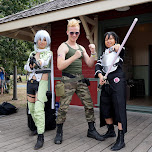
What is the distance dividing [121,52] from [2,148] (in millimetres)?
2170

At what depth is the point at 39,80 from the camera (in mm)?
2943

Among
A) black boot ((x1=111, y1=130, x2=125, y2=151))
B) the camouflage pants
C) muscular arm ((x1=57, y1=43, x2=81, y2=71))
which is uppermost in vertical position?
muscular arm ((x1=57, y1=43, x2=81, y2=71))

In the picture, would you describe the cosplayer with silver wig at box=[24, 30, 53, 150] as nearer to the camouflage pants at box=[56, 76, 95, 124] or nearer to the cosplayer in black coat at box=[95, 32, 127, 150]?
the camouflage pants at box=[56, 76, 95, 124]

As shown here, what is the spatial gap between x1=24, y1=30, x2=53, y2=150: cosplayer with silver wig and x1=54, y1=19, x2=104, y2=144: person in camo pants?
0.24 m

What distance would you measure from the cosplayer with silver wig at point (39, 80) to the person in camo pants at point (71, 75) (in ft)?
0.78

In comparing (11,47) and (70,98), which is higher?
(11,47)

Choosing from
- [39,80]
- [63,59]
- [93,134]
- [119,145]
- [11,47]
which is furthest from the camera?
[11,47]

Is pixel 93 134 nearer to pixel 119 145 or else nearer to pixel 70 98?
pixel 119 145

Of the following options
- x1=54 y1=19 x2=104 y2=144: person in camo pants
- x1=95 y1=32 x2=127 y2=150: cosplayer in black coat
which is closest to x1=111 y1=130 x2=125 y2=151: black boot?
Answer: x1=95 y1=32 x2=127 y2=150: cosplayer in black coat

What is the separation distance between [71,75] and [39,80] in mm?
494

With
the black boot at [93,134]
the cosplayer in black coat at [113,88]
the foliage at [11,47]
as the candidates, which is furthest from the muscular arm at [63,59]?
the foliage at [11,47]

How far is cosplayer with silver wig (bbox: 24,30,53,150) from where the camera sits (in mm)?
2836

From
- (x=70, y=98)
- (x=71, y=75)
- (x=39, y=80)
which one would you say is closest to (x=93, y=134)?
(x=70, y=98)

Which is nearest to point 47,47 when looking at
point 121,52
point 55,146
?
point 121,52
